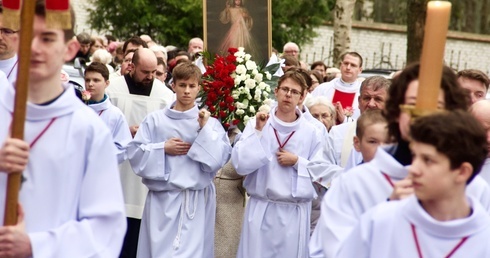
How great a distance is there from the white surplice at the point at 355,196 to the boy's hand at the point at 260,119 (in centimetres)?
488

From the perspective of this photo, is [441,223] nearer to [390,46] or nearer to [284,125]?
[284,125]

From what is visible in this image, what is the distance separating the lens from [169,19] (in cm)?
2819

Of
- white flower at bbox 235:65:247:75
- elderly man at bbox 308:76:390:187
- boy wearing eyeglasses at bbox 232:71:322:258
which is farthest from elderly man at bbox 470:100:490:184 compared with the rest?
white flower at bbox 235:65:247:75

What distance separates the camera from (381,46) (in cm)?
4275

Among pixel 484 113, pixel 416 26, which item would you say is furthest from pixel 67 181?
pixel 416 26

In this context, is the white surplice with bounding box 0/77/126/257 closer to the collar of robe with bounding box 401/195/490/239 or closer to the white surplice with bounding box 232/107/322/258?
the collar of robe with bounding box 401/195/490/239

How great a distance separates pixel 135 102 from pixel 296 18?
1895 centimetres

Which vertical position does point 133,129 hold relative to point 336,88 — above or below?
above

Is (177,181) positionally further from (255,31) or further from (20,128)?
(20,128)

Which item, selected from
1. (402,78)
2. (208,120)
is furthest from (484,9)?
(402,78)

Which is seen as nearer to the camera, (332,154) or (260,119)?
(332,154)

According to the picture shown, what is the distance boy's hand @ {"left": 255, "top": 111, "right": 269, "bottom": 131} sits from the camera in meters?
9.55

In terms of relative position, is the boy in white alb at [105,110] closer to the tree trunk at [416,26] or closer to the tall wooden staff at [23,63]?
the tall wooden staff at [23,63]

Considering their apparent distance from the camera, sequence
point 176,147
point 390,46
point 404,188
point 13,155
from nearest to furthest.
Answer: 1. point 13,155
2. point 404,188
3. point 176,147
4. point 390,46
